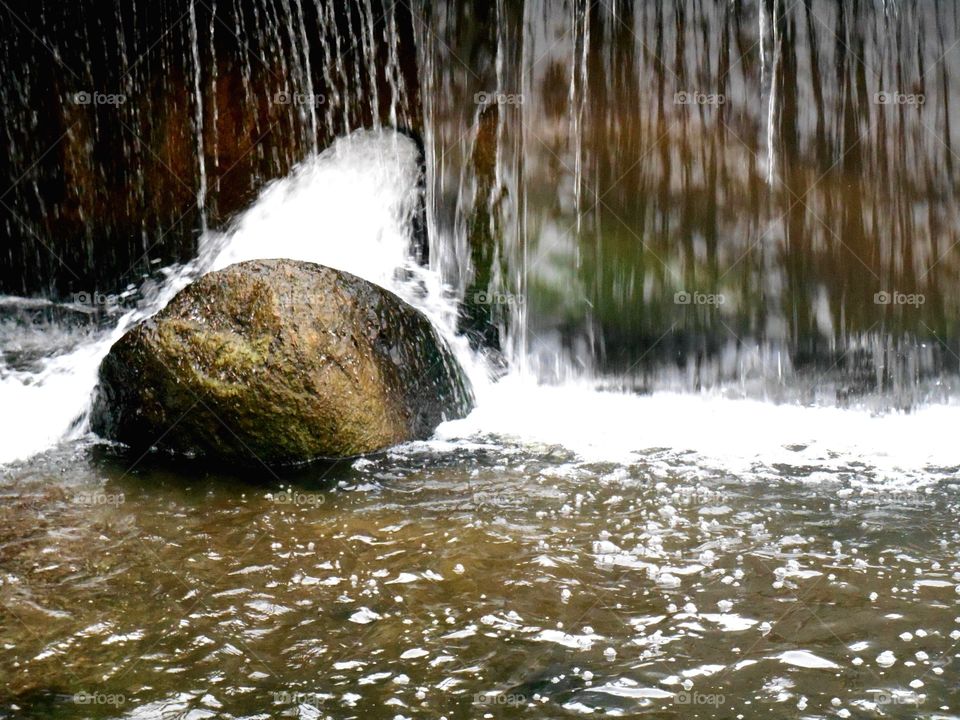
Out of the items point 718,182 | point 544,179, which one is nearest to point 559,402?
point 544,179

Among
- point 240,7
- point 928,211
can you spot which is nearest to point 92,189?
point 240,7

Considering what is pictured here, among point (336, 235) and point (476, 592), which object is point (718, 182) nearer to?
point (336, 235)

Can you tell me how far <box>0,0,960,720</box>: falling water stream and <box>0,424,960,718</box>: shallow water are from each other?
0.02 metres

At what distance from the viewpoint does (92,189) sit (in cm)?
897

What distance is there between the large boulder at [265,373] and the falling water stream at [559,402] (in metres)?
0.19

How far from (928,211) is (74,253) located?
270 inches

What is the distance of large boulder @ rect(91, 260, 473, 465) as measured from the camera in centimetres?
570

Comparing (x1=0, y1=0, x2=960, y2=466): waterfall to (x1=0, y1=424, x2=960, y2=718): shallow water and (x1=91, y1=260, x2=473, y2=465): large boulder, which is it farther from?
(x1=0, y1=424, x2=960, y2=718): shallow water

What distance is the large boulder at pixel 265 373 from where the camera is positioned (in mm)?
5699

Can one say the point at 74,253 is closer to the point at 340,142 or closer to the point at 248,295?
the point at 340,142

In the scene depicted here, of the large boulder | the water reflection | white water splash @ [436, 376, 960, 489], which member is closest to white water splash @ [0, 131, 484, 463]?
the water reflection

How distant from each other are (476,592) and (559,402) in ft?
11.0

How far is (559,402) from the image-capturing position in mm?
7266

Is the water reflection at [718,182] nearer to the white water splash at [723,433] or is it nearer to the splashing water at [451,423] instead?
the white water splash at [723,433]
